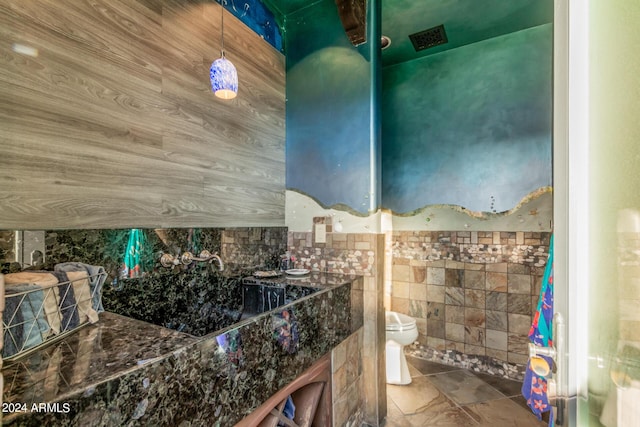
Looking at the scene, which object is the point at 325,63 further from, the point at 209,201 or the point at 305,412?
the point at 305,412

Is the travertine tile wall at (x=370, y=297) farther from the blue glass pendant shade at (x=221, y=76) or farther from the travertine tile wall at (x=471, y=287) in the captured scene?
the blue glass pendant shade at (x=221, y=76)

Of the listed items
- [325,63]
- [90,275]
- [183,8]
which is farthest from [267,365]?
[325,63]

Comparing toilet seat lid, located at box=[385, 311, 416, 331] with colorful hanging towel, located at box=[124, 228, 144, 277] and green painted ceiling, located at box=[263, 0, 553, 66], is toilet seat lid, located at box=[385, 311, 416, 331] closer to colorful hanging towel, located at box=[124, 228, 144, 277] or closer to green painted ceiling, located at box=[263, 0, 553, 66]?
colorful hanging towel, located at box=[124, 228, 144, 277]

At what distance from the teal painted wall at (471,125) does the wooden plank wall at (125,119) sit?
1557 mm

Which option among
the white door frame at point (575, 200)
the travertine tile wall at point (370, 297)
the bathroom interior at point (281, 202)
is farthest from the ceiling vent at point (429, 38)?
the white door frame at point (575, 200)

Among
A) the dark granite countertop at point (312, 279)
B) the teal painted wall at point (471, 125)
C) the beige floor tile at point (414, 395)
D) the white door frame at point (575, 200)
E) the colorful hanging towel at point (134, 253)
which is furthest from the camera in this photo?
the teal painted wall at point (471, 125)

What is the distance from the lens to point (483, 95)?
2.58 m

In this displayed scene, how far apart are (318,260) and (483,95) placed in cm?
209

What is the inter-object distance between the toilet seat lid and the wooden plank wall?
1.45 m

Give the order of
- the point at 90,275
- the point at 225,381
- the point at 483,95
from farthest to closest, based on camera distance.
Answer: the point at 483,95, the point at 90,275, the point at 225,381

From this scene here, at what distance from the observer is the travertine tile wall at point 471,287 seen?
2416 mm

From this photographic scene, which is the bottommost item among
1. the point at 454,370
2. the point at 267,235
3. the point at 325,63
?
the point at 454,370

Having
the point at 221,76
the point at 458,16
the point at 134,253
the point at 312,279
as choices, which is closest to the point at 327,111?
the point at 221,76

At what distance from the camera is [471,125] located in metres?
2.63
